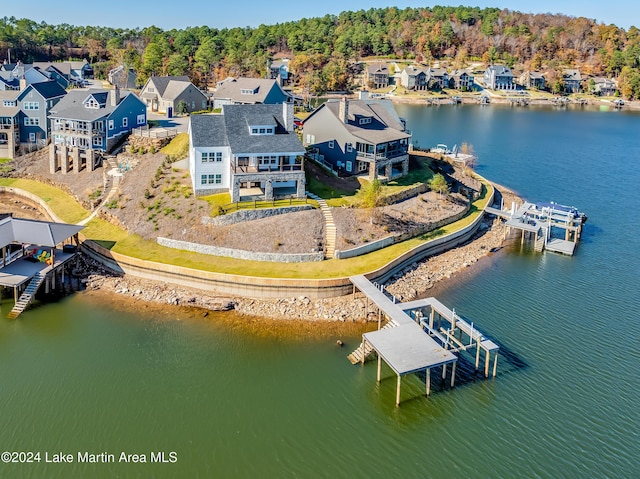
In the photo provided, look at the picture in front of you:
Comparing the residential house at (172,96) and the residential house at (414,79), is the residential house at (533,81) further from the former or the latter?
the residential house at (172,96)

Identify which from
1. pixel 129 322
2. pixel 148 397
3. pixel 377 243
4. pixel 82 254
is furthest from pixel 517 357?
pixel 82 254

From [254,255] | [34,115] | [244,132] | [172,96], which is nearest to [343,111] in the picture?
[244,132]

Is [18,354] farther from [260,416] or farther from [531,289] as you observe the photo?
[531,289]

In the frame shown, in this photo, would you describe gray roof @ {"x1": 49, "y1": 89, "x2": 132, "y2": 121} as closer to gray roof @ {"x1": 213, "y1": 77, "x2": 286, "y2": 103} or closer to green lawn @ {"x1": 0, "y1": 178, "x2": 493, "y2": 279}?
green lawn @ {"x1": 0, "y1": 178, "x2": 493, "y2": 279}

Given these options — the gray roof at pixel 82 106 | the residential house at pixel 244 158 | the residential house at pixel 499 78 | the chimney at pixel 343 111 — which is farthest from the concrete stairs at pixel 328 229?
the residential house at pixel 499 78

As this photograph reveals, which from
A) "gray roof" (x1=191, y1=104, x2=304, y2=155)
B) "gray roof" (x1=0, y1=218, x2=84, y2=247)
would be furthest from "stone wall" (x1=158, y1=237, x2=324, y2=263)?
"gray roof" (x1=0, y1=218, x2=84, y2=247)

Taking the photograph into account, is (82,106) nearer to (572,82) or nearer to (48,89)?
(48,89)
